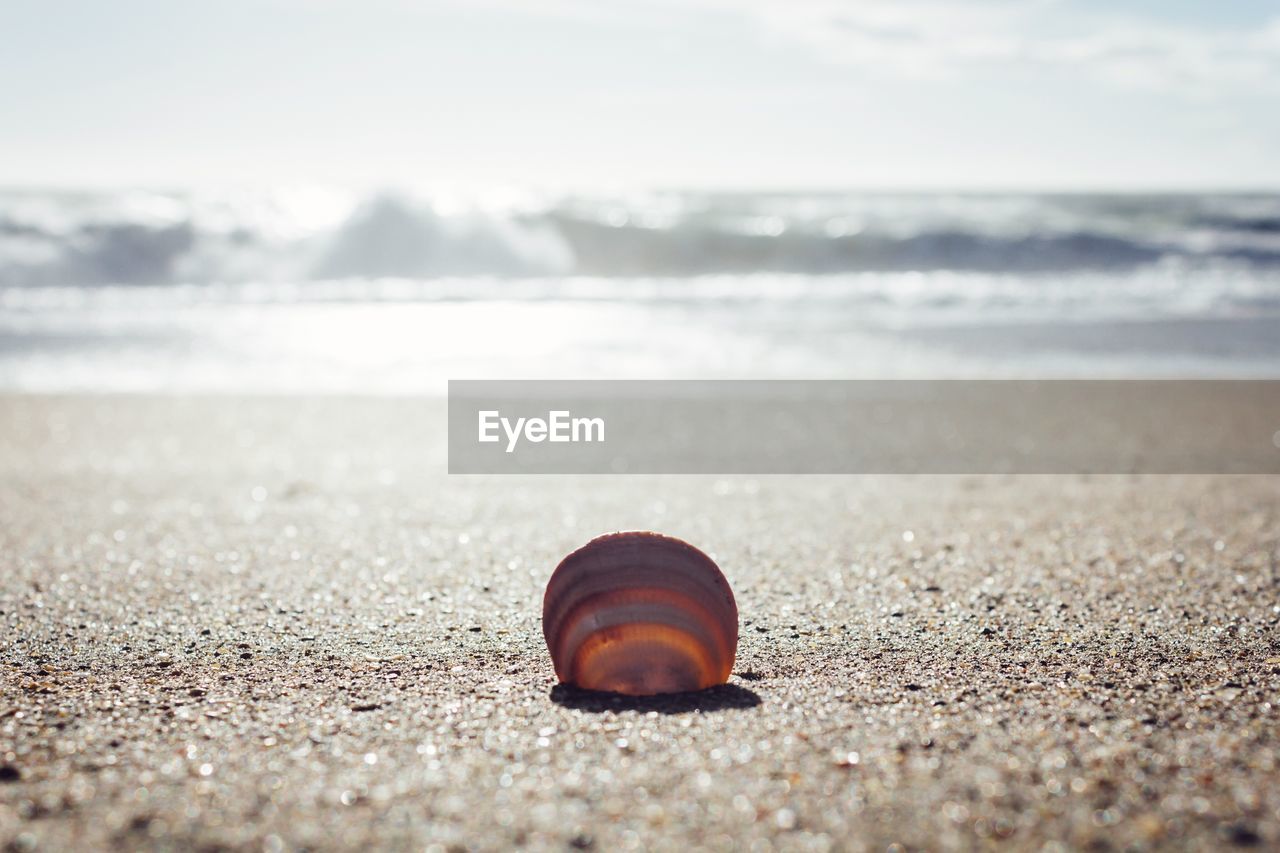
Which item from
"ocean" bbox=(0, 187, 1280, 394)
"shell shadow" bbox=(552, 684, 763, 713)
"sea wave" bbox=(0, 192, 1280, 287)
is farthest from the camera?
"sea wave" bbox=(0, 192, 1280, 287)

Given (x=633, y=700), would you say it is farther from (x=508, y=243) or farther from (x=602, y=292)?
(x=508, y=243)

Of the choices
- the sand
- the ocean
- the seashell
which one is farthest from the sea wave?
the seashell

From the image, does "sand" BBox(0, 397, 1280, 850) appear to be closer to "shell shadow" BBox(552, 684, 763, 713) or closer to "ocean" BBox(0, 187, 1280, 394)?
"shell shadow" BBox(552, 684, 763, 713)

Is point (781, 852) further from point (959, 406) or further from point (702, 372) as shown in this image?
point (702, 372)

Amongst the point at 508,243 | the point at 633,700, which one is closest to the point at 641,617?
the point at 633,700

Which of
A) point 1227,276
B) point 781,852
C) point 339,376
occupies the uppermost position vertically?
point 1227,276

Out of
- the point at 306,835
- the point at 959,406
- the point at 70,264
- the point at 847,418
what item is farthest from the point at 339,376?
the point at 70,264
